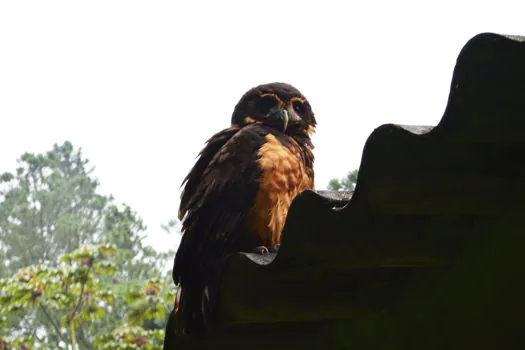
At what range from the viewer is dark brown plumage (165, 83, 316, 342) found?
1622mm

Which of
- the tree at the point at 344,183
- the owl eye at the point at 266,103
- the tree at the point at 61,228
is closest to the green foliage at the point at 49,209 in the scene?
the tree at the point at 61,228

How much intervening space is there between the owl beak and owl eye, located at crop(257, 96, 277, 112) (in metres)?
0.05

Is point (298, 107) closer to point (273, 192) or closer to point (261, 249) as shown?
point (273, 192)

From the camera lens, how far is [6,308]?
5391mm

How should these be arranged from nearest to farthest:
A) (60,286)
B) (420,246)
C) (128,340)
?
(420,246) < (128,340) < (60,286)

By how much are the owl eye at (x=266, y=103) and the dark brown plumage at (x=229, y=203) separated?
1.48 ft

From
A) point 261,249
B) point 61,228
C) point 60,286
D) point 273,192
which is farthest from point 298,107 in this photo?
point 61,228

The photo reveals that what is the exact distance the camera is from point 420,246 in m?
1.07

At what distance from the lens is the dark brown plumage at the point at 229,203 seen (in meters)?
1.62

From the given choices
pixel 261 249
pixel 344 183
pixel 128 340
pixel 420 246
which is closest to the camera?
pixel 420 246

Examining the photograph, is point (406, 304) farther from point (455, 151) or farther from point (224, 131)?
point (224, 131)

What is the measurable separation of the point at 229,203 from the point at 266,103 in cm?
96

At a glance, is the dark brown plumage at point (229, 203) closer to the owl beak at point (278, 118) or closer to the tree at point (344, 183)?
the owl beak at point (278, 118)

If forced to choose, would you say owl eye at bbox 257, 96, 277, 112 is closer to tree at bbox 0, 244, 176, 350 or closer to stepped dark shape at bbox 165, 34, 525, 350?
stepped dark shape at bbox 165, 34, 525, 350
